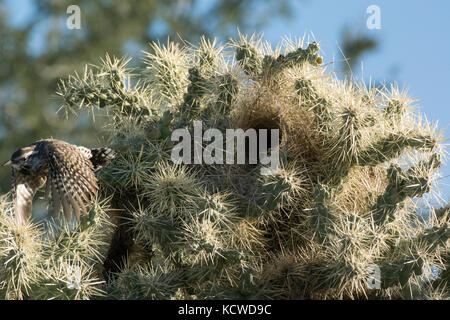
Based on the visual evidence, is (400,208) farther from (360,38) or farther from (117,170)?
(360,38)

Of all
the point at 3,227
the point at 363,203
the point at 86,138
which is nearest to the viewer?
the point at 3,227

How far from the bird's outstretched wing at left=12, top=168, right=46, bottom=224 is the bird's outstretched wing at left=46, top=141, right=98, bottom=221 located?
0.27 m

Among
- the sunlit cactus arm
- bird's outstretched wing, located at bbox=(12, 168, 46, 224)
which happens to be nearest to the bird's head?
bird's outstretched wing, located at bbox=(12, 168, 46, 224)

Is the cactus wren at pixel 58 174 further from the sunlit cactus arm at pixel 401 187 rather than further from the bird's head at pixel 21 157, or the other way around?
the sunlit cactus arm at pixel 401 187

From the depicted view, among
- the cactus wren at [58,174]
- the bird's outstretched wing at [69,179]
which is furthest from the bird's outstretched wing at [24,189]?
the bird's outstretched wing at [69,179]

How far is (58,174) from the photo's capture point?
4.18 meters

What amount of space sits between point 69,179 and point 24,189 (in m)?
0.58

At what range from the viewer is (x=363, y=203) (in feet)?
13.4

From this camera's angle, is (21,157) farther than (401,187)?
Yes

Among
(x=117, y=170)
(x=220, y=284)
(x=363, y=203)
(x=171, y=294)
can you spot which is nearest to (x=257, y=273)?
(x=220, y=284)

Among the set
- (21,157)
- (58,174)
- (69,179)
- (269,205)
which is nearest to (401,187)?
(269,205)

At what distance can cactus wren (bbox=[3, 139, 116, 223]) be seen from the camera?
4.05 m

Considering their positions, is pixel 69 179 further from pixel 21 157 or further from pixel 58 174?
pixel 21 157

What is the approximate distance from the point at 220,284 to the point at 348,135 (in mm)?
1045
